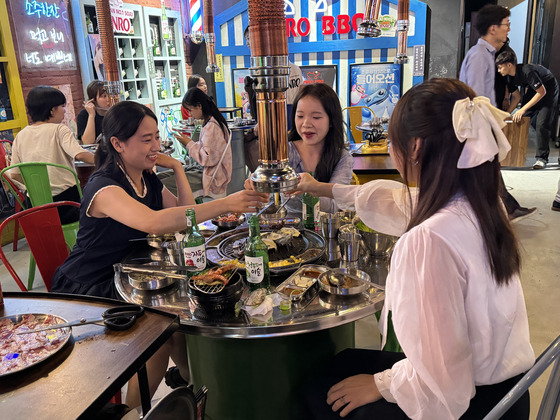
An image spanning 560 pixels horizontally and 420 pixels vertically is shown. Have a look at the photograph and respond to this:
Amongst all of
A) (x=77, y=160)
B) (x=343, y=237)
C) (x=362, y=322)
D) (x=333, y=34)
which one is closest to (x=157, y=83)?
(x=333, y=34)

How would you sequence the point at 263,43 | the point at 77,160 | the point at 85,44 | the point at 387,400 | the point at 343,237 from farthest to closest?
1. the point at 85,44
2. the point at 77,160
3. the point at 343,237
4. the point at 387,400
5. the point at 263,43

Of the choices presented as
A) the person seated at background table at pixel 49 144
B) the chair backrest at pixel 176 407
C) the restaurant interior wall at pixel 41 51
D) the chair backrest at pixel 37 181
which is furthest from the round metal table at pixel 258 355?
the restaurant interior wall at pixel 41 51

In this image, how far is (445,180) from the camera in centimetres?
121

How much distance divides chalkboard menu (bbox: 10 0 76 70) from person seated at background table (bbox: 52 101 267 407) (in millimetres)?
4214

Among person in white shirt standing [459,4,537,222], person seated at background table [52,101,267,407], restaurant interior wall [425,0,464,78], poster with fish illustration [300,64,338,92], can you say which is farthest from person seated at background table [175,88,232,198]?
restaurant interior wall [425,0,464,78]

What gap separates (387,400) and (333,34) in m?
7.60

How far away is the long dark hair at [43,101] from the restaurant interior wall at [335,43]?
16.5 feet

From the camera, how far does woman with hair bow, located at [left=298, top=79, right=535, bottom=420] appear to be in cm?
113

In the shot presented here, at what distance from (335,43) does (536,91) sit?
3485 millimetres

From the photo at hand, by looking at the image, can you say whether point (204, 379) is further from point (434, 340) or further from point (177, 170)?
point (177, 170)

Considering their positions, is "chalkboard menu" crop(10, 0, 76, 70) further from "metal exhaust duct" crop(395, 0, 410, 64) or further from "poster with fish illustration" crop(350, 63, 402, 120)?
"poster with fish illustration" crop(350, 63, 402, 120)

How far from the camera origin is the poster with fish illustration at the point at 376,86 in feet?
25.3

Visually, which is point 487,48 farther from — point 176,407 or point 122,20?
point 122,20

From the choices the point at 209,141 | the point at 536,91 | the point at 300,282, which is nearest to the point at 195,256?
the point at 300,282
